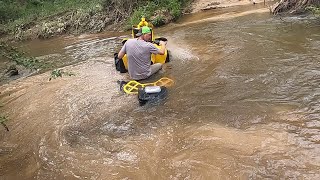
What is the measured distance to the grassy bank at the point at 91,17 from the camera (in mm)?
15527

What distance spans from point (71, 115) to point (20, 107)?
1526 mm

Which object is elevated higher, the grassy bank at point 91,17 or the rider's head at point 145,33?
the rider's head at point 145,33

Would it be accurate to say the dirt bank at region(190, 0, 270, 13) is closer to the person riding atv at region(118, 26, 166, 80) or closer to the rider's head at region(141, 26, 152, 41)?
the person riding atv at region(118, 26, 166, 80)

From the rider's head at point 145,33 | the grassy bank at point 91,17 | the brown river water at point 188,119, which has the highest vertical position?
the rider's head at point 145,33

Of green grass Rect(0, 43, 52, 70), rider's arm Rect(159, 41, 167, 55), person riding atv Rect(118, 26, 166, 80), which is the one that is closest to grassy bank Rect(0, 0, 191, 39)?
rider's arm Rect(159, 41, 167, 55)

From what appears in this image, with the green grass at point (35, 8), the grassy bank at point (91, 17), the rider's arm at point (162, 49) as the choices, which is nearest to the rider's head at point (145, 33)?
the rider's arm at point (162, 49)

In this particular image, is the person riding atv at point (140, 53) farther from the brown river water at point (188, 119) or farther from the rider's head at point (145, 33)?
the brown river water at point (188, 119)

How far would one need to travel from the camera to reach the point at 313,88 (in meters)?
6.54

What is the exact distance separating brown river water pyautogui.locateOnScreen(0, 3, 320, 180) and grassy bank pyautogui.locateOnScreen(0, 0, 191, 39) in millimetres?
5478

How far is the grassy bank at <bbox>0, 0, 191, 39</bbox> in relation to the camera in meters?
15.5

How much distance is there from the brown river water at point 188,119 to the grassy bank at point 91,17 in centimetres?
548

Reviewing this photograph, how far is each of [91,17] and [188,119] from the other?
470 inches

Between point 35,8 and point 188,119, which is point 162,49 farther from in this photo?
point 35,8

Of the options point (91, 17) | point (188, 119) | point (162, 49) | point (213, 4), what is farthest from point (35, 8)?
point (188, 119)
